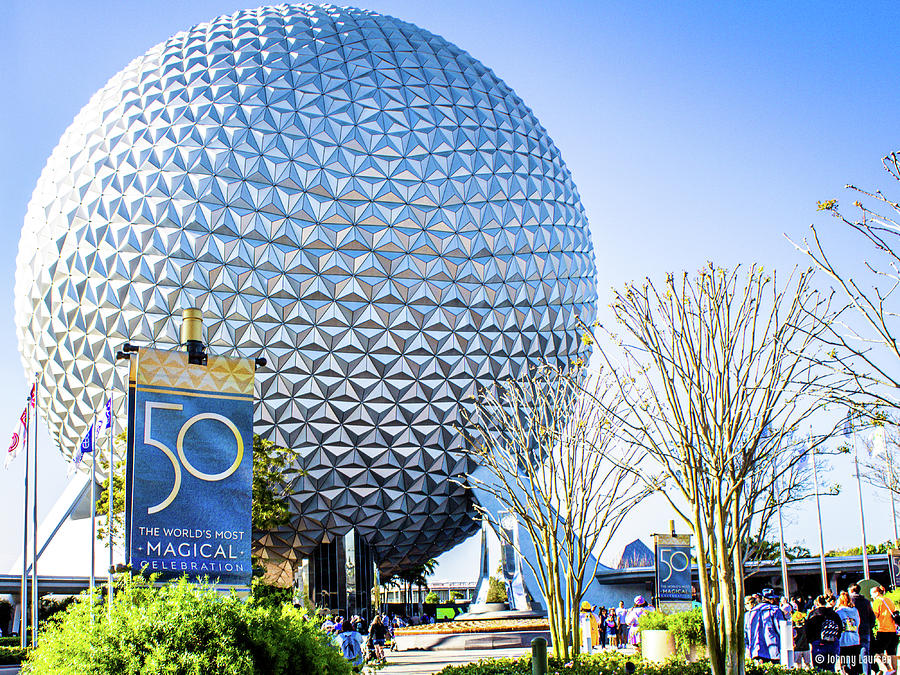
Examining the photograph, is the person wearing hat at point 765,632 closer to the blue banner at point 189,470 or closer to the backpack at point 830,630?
the backpack at point 830,630

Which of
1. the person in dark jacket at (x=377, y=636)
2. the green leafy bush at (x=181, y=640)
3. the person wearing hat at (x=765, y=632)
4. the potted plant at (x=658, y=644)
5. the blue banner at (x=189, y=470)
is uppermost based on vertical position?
the blue banner at (x=189, y=470)

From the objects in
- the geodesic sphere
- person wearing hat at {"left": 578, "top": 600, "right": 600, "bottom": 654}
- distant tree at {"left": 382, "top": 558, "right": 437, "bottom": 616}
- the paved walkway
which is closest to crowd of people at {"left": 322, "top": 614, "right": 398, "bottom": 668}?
the paved walkway

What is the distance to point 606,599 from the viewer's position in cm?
3731

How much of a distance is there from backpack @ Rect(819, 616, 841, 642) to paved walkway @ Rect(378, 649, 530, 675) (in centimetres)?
673

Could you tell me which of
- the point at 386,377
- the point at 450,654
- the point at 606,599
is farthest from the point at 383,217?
the point at 606,599

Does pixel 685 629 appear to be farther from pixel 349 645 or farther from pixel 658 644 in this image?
pixel 349 645

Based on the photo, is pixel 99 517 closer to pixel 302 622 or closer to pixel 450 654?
pixel 450 654

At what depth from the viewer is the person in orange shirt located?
13297 millimetres

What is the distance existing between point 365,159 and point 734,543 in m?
23.6

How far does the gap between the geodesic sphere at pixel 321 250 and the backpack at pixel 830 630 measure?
62.6ft

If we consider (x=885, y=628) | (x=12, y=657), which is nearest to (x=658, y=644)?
(x=885, y=628)

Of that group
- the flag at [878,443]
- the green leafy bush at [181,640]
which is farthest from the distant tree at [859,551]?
the green leafy bush at [181,640]

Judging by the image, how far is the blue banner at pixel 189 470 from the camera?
10516 mm

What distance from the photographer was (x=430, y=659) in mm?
22547
